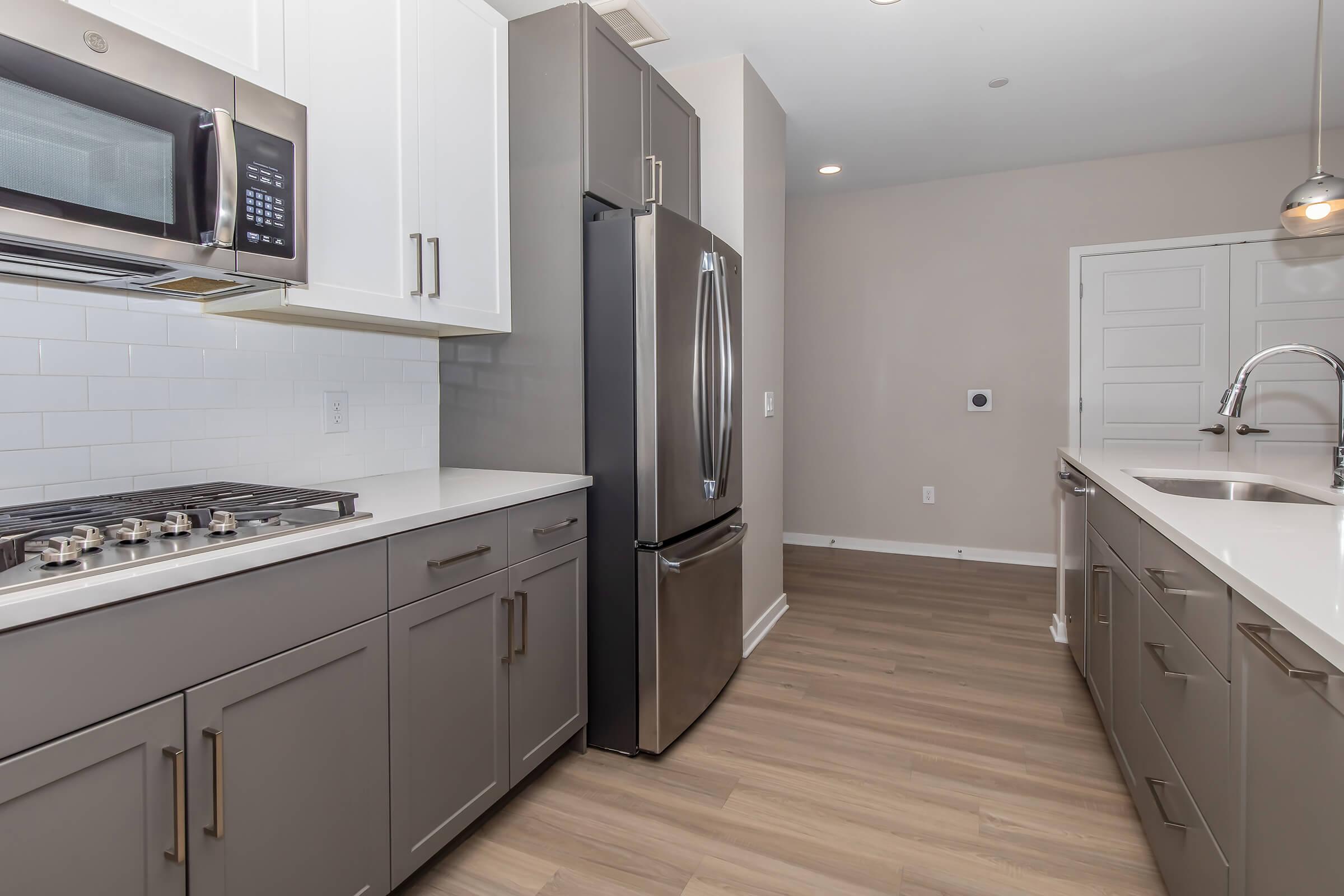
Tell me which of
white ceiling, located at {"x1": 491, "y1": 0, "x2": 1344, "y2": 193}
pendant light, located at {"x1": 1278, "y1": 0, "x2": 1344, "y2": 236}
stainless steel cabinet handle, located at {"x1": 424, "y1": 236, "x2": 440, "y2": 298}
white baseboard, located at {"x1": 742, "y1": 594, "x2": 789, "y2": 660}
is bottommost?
white baseboard, located at {"x1": 742, "y1": 594, "x2": 789, "y2": 660}

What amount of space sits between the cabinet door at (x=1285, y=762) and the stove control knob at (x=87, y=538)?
1.64 meters

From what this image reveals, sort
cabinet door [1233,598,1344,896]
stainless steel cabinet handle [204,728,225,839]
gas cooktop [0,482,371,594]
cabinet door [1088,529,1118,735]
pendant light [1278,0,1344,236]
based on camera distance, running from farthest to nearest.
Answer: pendant light [1278,0,1344,236], cabinet door [1088,529,1118,735], stainless steel cabinet handle [204,728,225,839], gas cooktop [0,482,371,594], cabinet door [1233,598,1344,896]

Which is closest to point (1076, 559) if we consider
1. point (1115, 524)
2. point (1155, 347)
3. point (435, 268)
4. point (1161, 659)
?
point (1115, 524)

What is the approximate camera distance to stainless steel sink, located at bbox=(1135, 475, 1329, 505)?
2.06 metres

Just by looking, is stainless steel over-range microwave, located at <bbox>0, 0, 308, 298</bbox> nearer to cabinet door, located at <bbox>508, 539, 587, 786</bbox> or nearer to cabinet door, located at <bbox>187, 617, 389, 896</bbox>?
cabinet door, located at <bbox>187, 617, 389, 896</bbox>

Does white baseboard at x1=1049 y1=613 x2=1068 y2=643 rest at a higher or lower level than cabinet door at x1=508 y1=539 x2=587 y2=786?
lower

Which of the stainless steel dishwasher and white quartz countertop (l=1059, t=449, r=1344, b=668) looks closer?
white quartz countertop (l=1059, t=449, r=1344, b=668)

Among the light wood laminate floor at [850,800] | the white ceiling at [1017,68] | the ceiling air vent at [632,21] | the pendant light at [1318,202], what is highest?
the white ceiling at [1017,68]

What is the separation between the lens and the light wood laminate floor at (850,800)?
162cm

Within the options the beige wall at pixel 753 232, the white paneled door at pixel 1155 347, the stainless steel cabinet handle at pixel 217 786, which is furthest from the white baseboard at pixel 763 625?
the white paneled door at pixel 1155 347

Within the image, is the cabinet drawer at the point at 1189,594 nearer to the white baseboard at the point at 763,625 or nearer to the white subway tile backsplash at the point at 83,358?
the white baseboard at the point at 763,625

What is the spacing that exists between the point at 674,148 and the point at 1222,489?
7.33 feet

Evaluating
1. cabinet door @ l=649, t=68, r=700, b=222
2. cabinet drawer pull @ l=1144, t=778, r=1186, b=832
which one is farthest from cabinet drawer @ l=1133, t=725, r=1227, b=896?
cabinet door @ l=649, t=68, r=700, b=222

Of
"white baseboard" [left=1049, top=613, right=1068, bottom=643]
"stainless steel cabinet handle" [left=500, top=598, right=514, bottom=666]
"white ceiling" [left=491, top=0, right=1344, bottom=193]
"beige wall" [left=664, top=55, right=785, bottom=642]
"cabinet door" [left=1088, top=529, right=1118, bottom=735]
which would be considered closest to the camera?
"stainless steel cabinet handle" [left=500, top=598, right=514, bottom=666]
